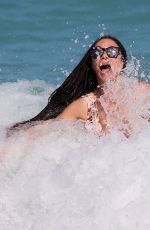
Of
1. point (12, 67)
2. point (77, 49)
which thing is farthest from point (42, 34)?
point (12, 67)

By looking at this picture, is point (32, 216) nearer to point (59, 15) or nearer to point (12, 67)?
point (12, 67)

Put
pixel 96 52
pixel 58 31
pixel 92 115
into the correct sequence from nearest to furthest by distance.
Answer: pixel 96 52 < pixel 92 115 < pixel 58 31

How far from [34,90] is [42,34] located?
3323mm

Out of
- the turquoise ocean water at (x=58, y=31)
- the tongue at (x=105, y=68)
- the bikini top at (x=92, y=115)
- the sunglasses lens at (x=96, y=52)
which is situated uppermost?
the sunglasses lens at (x=96, y=52)

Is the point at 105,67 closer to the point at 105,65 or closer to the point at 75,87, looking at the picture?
the point at 105,65

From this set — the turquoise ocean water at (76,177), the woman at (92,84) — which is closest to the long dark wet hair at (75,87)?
the woman at (92,84)

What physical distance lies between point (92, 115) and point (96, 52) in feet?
1.44

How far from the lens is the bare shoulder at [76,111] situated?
14.9ft

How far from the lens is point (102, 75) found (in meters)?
4.48

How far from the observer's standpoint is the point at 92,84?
4.70m

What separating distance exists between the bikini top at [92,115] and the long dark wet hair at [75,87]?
0.31 ft

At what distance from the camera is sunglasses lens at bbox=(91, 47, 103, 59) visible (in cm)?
453

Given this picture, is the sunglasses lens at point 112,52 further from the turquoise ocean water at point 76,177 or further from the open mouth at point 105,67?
the turquoise ocean water at point 76,177

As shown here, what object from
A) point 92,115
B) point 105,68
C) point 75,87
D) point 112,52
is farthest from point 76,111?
point 112,52
